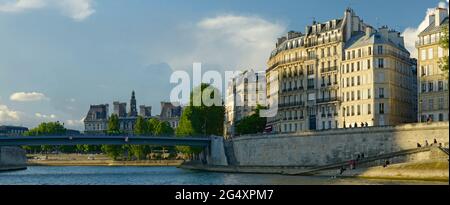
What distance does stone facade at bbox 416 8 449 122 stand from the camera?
75500mm

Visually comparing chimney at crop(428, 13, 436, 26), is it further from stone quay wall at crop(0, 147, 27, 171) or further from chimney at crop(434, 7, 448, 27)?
stone quay wall at crop(0, 147, 27, 171)

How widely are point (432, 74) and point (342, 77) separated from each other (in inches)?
561

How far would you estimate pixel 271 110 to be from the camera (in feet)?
342

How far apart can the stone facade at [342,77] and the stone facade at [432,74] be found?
6095 mm

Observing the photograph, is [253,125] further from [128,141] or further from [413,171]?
[413,171]

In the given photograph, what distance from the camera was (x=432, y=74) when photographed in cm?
7619

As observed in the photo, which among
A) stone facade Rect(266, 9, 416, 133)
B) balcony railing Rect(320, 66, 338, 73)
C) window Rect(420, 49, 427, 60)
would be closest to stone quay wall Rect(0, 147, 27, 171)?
stone facade Rect(266, 9, 416, 133)

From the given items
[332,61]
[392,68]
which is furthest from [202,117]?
[392,68]

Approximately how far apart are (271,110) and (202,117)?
48.7ft

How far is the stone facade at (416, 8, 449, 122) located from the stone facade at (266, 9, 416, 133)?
6.09 metres

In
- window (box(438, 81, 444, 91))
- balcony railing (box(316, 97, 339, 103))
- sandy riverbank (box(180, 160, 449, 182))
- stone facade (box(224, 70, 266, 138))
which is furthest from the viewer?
stone facade (box(224, 70, 266, 138))
